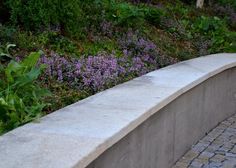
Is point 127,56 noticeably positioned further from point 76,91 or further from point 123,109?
point 123,109

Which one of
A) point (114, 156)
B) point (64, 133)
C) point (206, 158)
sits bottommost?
point (206, 158)

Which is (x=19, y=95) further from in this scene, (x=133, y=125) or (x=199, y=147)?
(x=199, y=147)

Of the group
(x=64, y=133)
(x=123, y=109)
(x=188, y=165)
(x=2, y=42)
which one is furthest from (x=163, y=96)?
(x=2, y=42)

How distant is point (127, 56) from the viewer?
6.69 metres

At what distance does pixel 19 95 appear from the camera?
4129 millimetres

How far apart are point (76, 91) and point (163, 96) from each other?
1003mm

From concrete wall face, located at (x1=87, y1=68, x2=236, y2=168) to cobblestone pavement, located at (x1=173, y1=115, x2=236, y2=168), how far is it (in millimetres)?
83

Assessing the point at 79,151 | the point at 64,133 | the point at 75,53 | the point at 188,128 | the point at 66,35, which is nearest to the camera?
the point at 79,151

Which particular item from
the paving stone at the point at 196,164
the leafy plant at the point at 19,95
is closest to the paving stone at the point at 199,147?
the paving stone at the point at 196,164

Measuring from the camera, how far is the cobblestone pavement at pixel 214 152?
A: 5.18 metres

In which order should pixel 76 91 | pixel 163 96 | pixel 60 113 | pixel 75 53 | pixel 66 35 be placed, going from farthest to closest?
pixel 66 35, pixel 75 53, pixel 76 91, pixel 163 96, pixel 60 113

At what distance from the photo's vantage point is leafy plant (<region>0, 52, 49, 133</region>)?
143 inches

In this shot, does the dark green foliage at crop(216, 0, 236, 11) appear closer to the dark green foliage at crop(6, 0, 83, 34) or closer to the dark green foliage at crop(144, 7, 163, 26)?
the dark green foliage at crop(144, 7, 163, 26)

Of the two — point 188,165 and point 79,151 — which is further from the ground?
point 79,151
